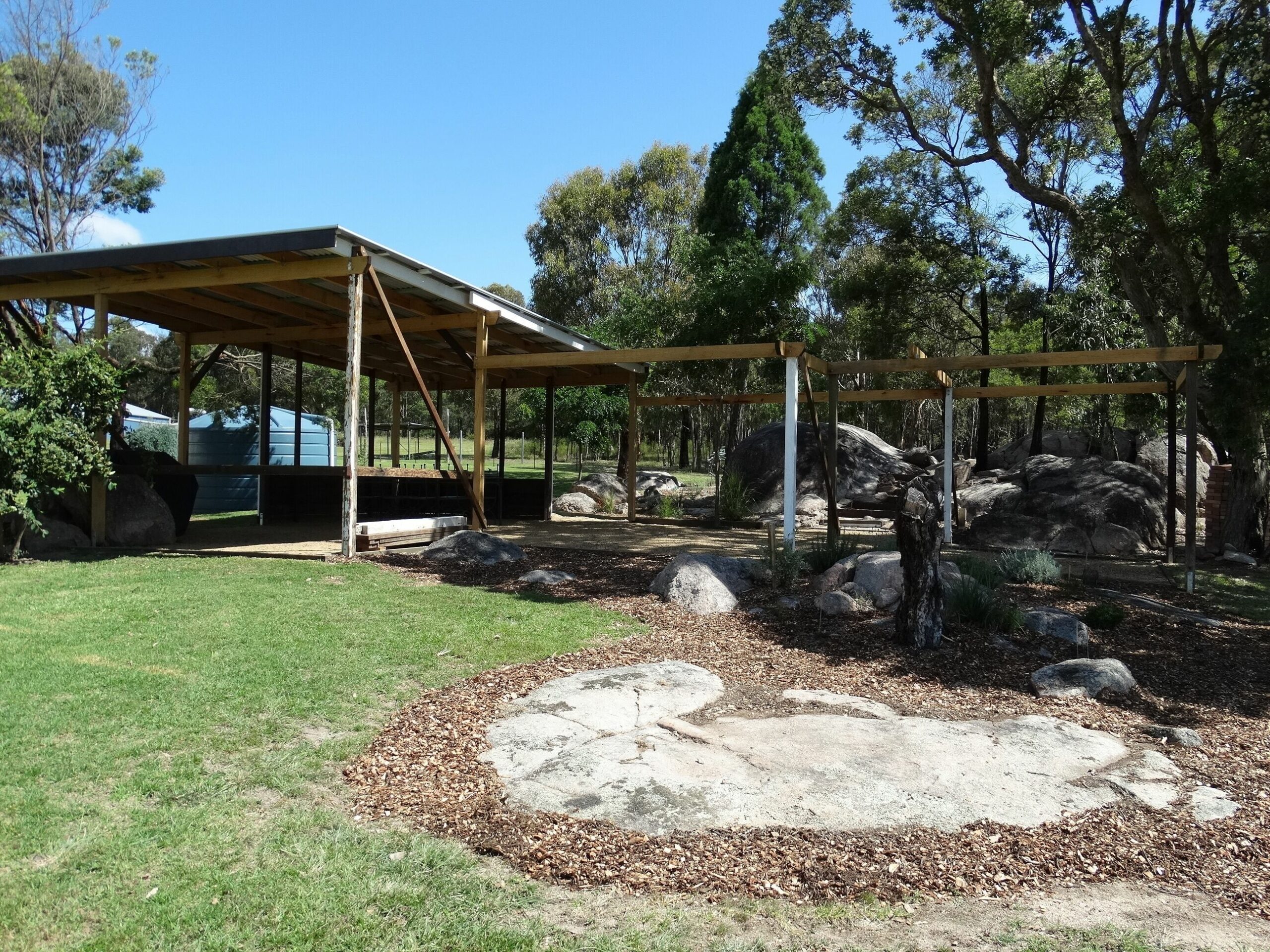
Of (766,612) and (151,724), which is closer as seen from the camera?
(151,724)

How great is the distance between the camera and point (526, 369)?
16.5 metres

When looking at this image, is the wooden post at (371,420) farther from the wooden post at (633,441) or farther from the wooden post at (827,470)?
the wooden post at (827,470)

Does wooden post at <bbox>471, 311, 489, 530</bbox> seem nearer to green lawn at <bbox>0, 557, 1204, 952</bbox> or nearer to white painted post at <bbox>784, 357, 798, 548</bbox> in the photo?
white painted post at <bbox>784, 357, 798, 548</bbox>

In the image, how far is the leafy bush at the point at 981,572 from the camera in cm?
780

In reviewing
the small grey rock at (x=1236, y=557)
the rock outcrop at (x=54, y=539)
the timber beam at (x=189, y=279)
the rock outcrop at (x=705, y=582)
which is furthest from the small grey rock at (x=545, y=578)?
the small grey rock at (x=1236, y=557)

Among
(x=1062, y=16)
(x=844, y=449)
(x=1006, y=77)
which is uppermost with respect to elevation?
(x=1006, y=77)

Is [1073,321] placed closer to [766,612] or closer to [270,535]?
[766,612]

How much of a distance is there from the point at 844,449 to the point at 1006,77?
807cm

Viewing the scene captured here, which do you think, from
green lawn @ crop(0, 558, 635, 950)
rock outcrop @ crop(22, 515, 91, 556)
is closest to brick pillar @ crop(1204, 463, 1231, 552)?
green lawn @ crop(0, 558, 635, 950)

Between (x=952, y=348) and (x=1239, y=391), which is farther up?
(x=952, y=348)

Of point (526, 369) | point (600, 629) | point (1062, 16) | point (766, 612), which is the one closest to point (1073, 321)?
point (1062, 16)

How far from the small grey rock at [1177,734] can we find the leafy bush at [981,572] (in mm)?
2642

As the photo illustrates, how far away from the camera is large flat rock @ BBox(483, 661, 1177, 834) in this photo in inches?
137

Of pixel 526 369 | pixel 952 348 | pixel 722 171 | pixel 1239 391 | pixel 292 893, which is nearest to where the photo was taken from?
pixel 292 893
